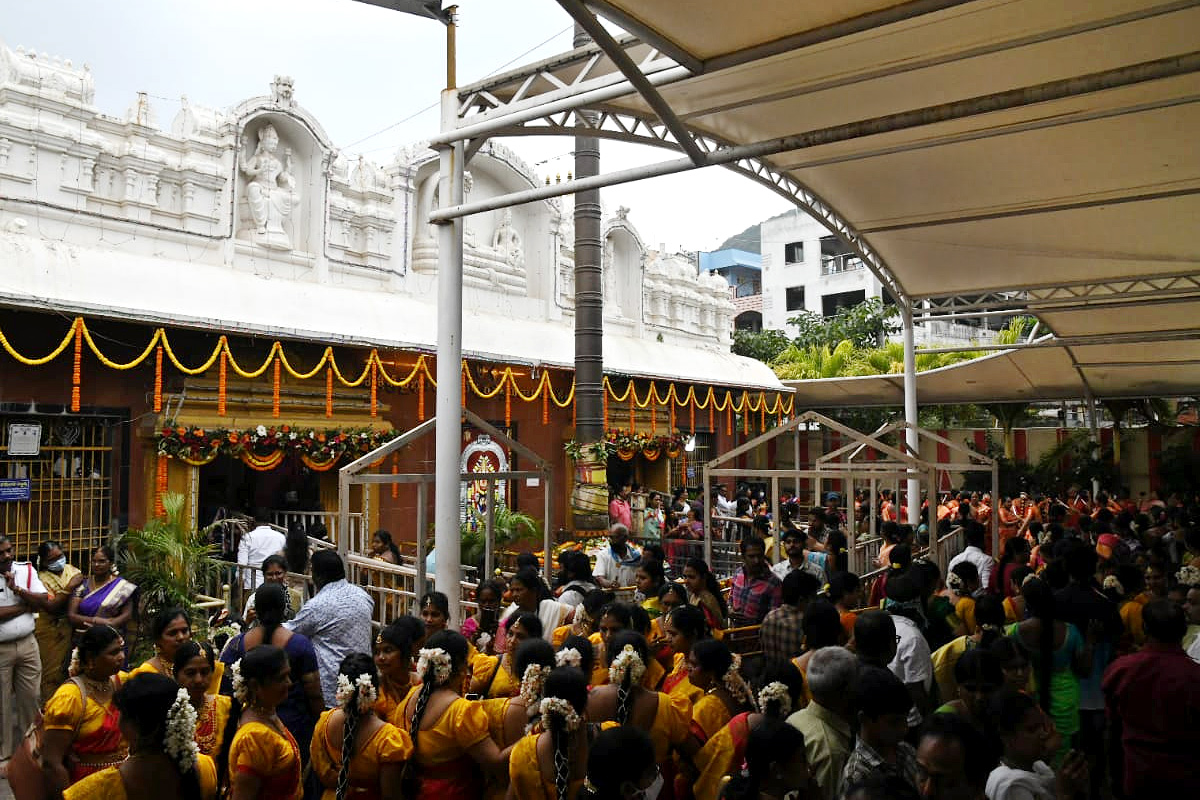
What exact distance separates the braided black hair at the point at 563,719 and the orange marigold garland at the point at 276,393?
906 centimetres

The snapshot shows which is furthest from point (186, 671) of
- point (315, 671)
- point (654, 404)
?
point (654, 404)

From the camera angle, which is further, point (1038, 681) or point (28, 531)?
point (28, 531)

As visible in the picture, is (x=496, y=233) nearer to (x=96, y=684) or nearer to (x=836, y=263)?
(x=96, y=684)

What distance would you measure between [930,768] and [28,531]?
10.0 metres

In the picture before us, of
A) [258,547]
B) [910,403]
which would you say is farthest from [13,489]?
[910,403]

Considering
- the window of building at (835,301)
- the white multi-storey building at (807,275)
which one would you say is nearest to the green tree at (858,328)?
the white multi-storey building at (807,275)

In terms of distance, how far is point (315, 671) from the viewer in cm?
431

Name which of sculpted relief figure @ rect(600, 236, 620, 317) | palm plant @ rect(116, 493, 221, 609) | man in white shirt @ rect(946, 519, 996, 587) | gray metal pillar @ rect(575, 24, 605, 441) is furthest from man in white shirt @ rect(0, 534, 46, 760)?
sculpted relief figure @ rect(600, 236, 620, 317)

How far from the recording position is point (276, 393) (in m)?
11.3

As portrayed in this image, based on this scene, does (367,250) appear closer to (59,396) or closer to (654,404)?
(59,396)

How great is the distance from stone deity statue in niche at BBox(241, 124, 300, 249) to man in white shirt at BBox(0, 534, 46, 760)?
7.08m

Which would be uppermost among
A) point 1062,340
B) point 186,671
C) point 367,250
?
point 367,250

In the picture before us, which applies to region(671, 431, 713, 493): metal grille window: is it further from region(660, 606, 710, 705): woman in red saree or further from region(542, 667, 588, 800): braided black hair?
region(542, 667, 588, 800): braided black hair

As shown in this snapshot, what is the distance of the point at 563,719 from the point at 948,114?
3.83 metres
